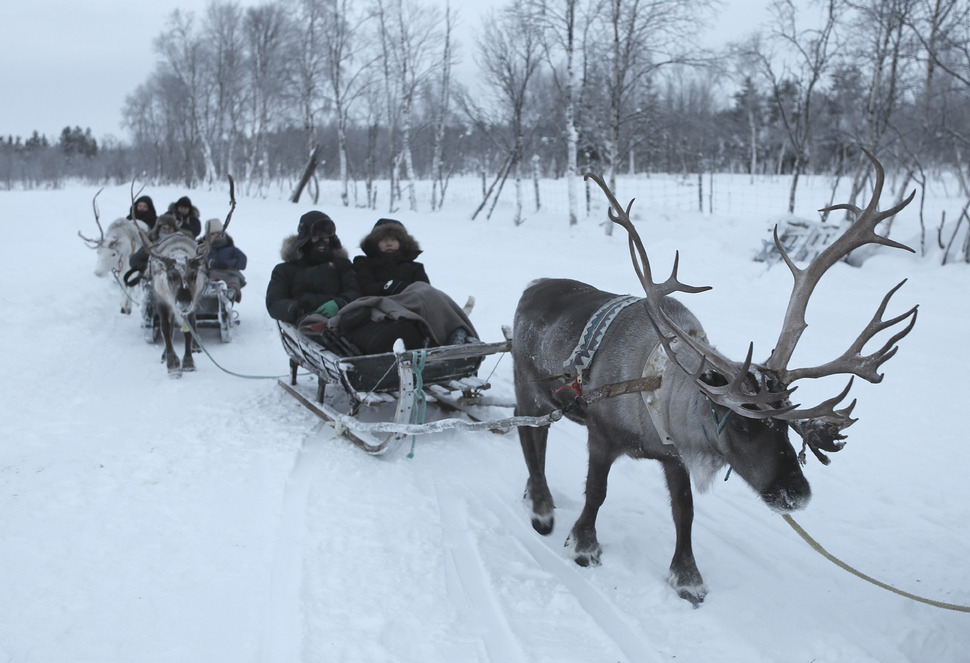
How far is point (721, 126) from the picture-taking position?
42031mm

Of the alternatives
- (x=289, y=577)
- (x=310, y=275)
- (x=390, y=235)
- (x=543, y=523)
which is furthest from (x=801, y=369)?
(x=310, y=275)

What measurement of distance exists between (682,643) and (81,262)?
13.4m

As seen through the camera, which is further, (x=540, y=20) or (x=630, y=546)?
(x=540, y=20)

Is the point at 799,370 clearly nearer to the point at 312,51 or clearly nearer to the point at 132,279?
the point at 132,279

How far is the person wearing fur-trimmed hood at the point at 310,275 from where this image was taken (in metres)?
6.17

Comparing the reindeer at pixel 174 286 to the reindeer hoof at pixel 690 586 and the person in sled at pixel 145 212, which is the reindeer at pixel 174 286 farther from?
the reindeer hoof at pixel 690 586

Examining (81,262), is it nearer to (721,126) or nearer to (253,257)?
(253,257)

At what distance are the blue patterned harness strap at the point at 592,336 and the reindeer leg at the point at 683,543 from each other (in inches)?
26.3

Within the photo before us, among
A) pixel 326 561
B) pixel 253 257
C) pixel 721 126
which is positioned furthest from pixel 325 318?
pixel 721 126

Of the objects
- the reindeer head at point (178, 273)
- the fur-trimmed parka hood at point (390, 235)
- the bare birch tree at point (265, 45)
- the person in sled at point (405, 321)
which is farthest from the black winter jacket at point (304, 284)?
the bare birch tree at point (265, 45)

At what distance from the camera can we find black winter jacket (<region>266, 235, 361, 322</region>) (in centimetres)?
616

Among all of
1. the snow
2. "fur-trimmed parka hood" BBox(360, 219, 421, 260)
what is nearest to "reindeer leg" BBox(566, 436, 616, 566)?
the snow

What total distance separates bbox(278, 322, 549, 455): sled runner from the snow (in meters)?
0.24

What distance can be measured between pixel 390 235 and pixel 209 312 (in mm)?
3496
